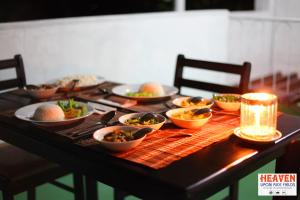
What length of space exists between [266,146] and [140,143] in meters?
0.42

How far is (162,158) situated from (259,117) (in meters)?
0.38

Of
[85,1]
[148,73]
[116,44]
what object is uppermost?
[85,1]

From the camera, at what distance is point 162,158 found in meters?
1.20

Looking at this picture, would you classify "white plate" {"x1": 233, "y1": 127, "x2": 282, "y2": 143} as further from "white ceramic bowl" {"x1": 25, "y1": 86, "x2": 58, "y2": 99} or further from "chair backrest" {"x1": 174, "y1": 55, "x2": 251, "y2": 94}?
"white ceramic bowl" {"x1": 25, "y1": 86, "x2": 58, "y2": 99}

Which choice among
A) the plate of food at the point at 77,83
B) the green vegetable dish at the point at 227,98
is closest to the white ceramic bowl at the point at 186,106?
the green vegetable dish at the point at 227,98

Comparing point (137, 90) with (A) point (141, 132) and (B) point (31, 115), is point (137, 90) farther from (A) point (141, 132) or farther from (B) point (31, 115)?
(A) point (141, 132)

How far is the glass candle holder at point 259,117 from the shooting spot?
1323 millimetres

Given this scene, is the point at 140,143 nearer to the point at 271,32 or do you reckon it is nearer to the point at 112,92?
the point at 112,92

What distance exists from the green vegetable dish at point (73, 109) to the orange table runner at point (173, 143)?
36 cm

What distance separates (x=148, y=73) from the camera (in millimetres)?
3750

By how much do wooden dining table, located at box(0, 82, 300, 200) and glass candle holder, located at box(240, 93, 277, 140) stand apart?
0.15ft

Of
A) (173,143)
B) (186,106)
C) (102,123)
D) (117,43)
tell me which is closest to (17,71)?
(102,123)

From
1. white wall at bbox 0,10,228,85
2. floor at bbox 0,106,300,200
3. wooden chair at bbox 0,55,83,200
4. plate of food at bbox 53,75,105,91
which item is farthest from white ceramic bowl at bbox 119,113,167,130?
white wall at bbox 0,10,228,85

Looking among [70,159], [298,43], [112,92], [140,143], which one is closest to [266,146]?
[140,143]
